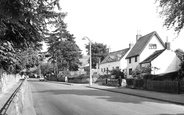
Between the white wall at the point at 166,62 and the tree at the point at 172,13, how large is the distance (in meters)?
21.2

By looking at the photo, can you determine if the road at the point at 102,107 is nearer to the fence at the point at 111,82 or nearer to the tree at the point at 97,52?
the fence at the point at 111,82

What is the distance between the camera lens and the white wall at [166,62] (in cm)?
4069

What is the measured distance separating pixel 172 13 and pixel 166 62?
23.5 meters

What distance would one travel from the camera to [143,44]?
4659 centimetres

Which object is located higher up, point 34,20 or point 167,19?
point 167,19

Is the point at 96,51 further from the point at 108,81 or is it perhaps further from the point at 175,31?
the point at 175,31

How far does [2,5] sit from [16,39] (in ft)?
14.3

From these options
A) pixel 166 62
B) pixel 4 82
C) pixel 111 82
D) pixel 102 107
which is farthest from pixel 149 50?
pixel 102 107

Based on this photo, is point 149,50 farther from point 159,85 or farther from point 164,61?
point 159,85

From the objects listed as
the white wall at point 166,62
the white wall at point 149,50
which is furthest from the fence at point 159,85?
the white wall at point 149,50

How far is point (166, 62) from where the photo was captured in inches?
1624

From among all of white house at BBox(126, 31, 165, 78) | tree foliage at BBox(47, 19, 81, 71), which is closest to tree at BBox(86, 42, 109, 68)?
tree foliage at BBox(47, 19, 81, 71)

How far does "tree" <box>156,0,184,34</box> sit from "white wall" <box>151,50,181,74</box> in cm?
2121

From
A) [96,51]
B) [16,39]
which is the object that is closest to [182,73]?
[16,39]
